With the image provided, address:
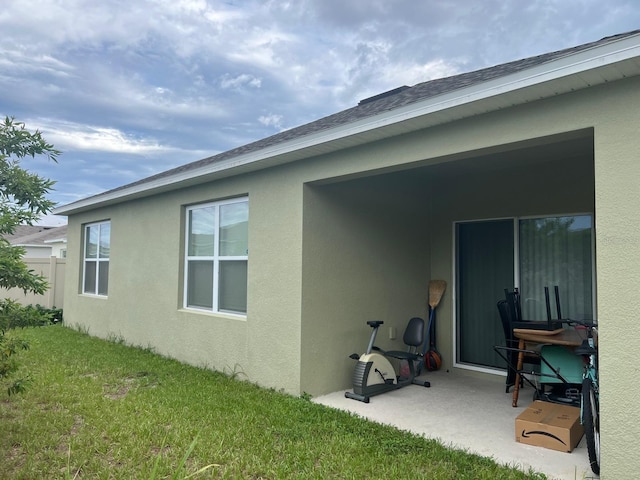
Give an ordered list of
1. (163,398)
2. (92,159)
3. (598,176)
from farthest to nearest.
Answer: (92,159) < (163,398) < (598,176)

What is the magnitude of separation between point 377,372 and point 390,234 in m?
1.81

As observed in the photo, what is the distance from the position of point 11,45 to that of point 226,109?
27.3ft

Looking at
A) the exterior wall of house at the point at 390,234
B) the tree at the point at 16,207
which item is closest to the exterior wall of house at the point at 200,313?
the exterior wall of house at the point at 390,234

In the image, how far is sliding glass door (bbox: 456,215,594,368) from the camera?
17.6 feet

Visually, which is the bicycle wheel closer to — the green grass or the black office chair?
the green grass

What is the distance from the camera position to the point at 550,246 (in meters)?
5.60

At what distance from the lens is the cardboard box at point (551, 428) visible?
3.51 m

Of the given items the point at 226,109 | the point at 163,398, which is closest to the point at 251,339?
the point at 163,398

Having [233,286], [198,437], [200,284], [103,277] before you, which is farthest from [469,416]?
[103,277]

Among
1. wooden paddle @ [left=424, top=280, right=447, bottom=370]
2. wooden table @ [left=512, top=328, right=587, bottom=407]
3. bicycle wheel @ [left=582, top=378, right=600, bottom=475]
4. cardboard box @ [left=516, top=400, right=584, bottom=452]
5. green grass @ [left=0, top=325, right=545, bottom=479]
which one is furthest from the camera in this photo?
wooden paddle @ [left=424, top=280, right=447, bottom=370]

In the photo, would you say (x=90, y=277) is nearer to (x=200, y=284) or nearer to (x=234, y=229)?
(x=200, y=284)

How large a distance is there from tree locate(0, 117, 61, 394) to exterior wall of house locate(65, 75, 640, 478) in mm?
2434

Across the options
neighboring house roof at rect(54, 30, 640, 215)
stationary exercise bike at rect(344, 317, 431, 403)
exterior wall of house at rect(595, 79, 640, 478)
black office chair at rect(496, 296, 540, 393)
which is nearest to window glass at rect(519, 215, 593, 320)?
black office chair at rect(496, 296, 540, 393)

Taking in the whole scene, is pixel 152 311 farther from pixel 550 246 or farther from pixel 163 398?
pixel 550 246
